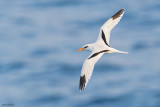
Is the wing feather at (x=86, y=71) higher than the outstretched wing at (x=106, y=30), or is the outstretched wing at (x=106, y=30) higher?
the outstretched wing at (x=106, y=30)

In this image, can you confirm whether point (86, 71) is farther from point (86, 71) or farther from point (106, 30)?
point (106, 30)

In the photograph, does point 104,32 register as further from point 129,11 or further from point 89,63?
point 129,11

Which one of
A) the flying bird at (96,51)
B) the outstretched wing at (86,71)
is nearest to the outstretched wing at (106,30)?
the flying bird at (96,51)

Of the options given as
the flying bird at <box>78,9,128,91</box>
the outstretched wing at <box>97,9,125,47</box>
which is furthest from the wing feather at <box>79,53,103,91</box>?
the outstretched wing at <box>97,9,125,47</box>

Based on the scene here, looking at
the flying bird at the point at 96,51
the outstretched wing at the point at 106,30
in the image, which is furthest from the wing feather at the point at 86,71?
the outstretched wing at the point at 106,30

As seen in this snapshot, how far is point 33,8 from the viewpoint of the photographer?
123ft

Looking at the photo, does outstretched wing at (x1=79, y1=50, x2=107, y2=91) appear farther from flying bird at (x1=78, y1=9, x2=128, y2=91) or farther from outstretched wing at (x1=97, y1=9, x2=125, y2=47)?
outstretched wing at (x1=97, y1=9, x2=125, y2=47)

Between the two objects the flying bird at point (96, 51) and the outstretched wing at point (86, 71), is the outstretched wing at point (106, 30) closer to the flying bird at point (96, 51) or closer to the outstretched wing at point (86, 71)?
the flying bird at point (96, 51)

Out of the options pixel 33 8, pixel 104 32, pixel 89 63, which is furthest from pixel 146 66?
pixel 33 8

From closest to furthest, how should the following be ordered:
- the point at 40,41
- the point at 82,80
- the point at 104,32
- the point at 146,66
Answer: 1. the point at 82,80
2. the point at 104,32
3. the point at 146,66
4. the point at 40,41

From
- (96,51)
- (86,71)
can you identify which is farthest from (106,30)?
(86,71)

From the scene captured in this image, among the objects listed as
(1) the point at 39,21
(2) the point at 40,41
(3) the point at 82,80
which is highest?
(1) the point at 39,21

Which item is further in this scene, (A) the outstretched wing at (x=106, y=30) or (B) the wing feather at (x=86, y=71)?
(A) the outstretched wing at (x=106, y=30)

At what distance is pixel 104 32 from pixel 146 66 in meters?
5.16
